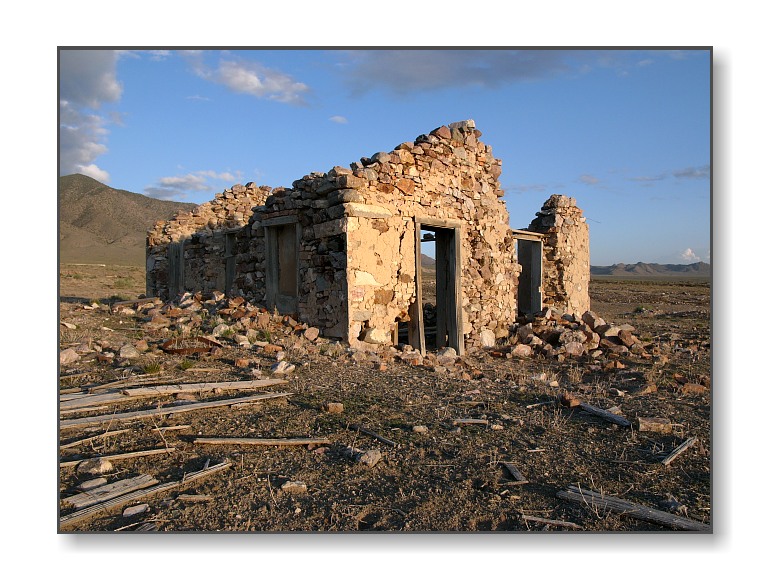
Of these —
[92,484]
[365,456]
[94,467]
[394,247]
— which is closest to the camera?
[92,484]

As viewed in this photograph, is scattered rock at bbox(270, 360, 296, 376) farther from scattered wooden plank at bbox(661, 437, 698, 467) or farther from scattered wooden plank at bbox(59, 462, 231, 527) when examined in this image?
scattered wooden plank at bbox(661, 437, 698, 467)

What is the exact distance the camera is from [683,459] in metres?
3.97

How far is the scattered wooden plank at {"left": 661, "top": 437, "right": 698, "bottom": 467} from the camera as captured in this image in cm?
389

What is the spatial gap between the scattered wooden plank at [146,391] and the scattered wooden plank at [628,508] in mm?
3234

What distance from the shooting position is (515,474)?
3.56 metres

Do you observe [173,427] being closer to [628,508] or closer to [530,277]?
[628,508]

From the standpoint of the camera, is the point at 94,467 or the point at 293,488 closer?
the point at 293,488

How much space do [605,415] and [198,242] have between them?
12294 mm

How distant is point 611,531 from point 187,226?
48.2ft

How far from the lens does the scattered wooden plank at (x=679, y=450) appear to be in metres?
3.89

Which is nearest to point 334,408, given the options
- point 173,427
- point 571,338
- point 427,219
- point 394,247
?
point 173,427

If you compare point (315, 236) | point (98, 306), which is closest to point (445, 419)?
point (315, 236)

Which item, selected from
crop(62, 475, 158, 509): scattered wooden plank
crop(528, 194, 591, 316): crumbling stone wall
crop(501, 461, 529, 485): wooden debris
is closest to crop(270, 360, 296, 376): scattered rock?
crop(62, 475, 158, 509): scattered wooden plank
